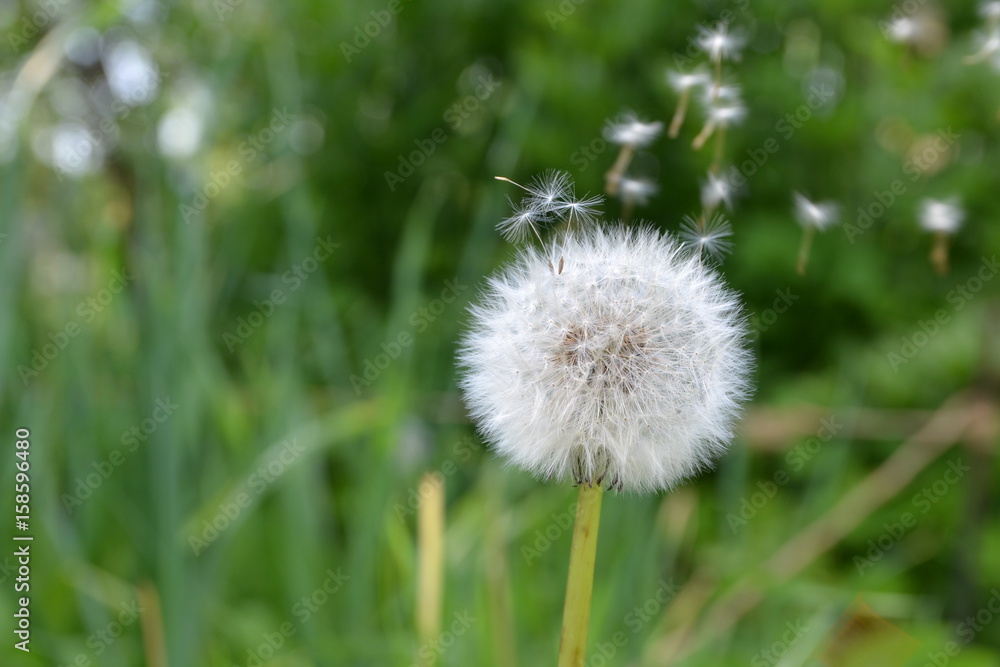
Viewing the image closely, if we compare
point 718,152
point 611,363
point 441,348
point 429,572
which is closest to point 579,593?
point 611,363

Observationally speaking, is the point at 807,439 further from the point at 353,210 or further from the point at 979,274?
the point at 353,210

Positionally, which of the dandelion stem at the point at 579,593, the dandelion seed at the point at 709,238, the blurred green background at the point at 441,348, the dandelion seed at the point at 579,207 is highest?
the blurred green background at the point at 441,348

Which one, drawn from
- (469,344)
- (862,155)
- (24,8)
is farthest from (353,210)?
(24,8)

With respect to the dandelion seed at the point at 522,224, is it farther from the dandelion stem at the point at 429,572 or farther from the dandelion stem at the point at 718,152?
the dandelion stem at the point at 429,572

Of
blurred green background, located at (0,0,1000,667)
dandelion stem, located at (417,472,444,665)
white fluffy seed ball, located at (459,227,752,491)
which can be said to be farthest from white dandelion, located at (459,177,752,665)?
blurred green background, located at (0,0,1000,667)

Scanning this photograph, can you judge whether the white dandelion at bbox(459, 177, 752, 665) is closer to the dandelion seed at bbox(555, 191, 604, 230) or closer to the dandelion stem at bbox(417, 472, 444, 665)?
the dandelion seed at bbox(555, 191, 604, 230)

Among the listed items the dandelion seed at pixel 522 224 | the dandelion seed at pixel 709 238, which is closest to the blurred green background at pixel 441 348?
the dandelion seed at pixel 709 238
